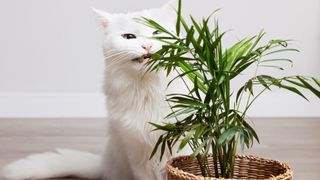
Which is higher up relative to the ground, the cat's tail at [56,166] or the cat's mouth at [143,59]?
the cat's mouth at [143,59]

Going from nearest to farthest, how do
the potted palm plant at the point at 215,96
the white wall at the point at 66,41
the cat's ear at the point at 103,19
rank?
the potted palm plant at the point at 215,96 → the cat's ear at the point at 103,19 → the white wall at the point at 66,41

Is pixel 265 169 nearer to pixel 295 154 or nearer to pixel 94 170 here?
pixel 94 170

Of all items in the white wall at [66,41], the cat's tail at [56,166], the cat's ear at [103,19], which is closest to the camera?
the cat's ear at [103,19]

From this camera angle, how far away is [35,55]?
339 centimetres

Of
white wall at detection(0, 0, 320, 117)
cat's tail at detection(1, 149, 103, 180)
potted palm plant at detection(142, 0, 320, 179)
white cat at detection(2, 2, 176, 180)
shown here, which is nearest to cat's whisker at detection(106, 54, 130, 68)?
white cat at detection(2, 2, 176, 180)

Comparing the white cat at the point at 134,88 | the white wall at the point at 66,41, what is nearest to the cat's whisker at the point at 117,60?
the white cat at the point at 134,88

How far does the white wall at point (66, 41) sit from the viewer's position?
338 centimetres

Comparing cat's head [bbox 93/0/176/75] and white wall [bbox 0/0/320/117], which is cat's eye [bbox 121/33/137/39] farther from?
white wall [bbox 0/0/320/117]

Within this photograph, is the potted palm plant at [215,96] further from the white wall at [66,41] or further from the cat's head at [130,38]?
the white wall at [66,41]

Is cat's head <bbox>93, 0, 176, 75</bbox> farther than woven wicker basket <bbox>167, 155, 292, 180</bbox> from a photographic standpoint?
Yes

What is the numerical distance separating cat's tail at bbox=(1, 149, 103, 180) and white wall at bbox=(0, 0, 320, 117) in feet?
4.36

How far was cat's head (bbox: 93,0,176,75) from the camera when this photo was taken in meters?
1.60

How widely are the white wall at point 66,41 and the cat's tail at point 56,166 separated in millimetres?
1328

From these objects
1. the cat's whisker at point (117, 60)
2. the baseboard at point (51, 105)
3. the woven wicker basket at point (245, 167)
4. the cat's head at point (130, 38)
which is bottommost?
the woven wicker basket at point (245, 167)
